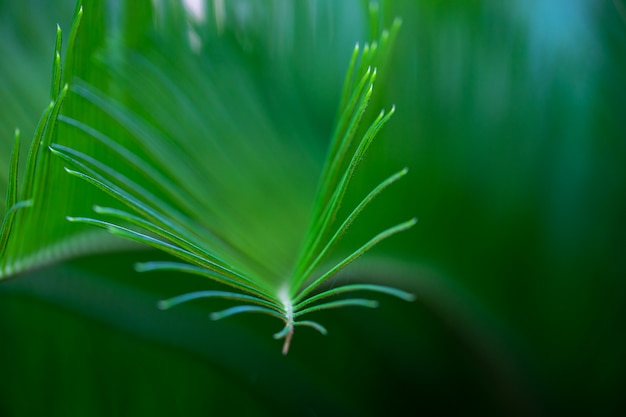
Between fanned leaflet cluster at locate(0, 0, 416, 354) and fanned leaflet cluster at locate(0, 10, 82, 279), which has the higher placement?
fanned leaflet cluster at locate(0, 0, 416, 354)

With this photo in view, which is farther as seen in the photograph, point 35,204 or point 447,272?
point 447,272

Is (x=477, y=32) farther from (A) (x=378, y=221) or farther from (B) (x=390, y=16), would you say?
(A) (x=378, y=221)

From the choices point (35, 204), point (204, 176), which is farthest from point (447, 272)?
point (35, 204)

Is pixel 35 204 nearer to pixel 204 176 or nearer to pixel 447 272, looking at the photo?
pixel 204 176

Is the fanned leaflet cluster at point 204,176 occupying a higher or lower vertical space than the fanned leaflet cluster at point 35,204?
higher

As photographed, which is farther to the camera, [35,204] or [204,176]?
[204,176]

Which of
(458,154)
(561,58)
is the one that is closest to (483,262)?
(458,154)

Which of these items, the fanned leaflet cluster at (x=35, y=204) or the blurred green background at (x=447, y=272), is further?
the blurred green background at (x=447, y=272)

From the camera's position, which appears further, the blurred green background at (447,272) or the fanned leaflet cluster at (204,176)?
the blurred green background at (447,272)
